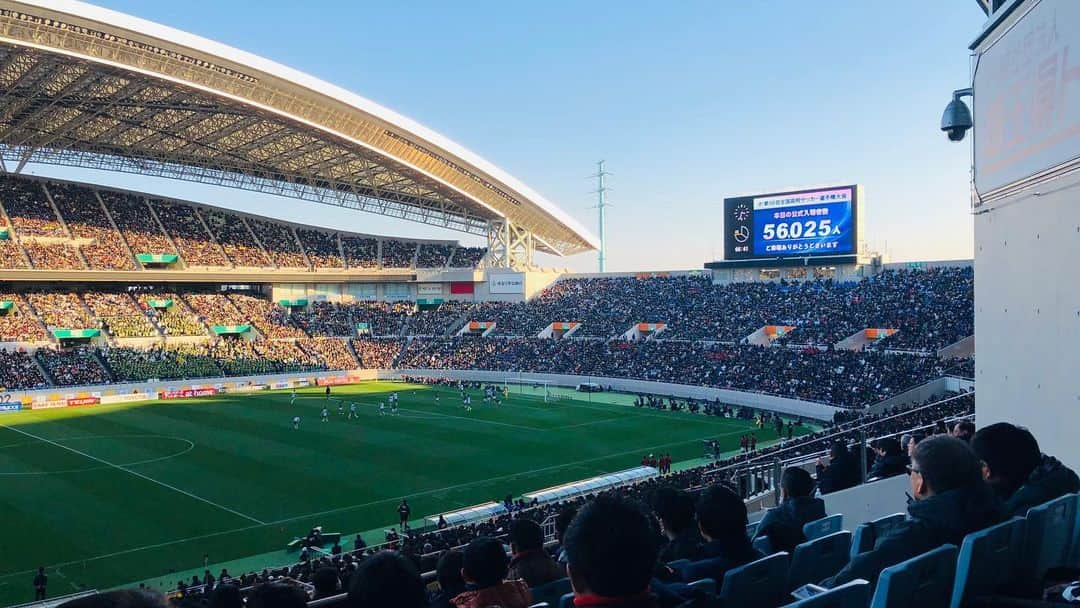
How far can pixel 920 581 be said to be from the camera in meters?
3.36

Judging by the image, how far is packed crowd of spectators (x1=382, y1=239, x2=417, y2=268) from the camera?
247ft

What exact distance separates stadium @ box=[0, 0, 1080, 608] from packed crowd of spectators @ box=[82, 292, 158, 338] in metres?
0.26

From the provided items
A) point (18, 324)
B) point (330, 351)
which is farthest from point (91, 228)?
point (330, 351)

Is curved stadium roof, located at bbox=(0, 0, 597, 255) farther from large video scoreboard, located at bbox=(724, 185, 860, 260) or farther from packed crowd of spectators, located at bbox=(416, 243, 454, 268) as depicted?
large video scoreboard, located at bbox=(724, 185, 860, 260)

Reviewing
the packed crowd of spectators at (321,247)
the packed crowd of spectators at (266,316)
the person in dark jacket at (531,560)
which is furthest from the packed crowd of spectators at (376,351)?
the person in dark jacket at (531,560)

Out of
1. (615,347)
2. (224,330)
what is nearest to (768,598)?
(615,347)

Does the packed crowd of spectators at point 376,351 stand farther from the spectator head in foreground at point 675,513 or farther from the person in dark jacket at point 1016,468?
the person in dark jacket at point 1016,468

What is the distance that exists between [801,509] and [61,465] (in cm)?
3083

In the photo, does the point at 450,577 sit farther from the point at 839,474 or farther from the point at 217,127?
the point at 217,127

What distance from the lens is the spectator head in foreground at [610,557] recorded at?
8.39 ft

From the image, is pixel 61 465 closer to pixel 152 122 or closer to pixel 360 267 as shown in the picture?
pixel 152 122

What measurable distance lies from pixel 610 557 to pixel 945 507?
2.36 metres

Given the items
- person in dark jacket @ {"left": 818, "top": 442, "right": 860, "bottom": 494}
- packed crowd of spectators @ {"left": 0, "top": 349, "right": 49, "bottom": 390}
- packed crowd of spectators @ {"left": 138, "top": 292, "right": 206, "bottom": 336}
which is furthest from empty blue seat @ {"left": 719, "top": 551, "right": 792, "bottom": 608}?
packed crowd of spectators @ {"left": 138, "top": 292, "right": 206, "bottom": 336}

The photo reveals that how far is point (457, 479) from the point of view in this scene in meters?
27.5
